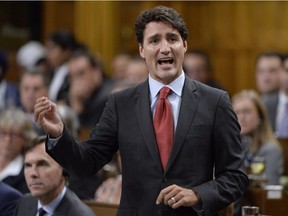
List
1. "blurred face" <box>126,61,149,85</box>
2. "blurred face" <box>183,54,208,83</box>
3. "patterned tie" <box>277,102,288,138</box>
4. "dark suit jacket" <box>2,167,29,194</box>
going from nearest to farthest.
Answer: "dark suit jacket" <box>2,167,29,194</box>
"patterned tie" <box>277,102,288,138</box>
"blurred face" <box>126,61,149,85</box>
"blurred face" <box>183,54,208,83</box>

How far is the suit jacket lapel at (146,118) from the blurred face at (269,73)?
4.71 metres

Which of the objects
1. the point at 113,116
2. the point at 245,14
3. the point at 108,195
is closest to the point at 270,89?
the point at 245,14

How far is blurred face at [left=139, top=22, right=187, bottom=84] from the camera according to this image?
3078 mm

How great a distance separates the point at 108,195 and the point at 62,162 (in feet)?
6.88

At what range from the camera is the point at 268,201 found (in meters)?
4.35

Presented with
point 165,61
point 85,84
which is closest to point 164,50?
point 165,61

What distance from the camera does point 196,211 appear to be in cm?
301

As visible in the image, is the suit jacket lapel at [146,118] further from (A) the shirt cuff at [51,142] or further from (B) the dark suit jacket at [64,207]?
(B) the dark suit jacket at [64,207]

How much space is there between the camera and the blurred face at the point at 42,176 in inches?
158

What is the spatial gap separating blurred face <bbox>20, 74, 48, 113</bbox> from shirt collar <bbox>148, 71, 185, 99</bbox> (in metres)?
4.33

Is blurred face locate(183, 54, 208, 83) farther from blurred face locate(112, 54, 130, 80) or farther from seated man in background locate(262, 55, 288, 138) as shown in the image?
blurred face locate(112, 54, 130, 80)

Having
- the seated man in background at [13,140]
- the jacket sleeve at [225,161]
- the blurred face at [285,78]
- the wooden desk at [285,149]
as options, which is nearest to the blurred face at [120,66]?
the blurred face at [285,78]

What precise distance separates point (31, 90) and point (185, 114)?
450cm

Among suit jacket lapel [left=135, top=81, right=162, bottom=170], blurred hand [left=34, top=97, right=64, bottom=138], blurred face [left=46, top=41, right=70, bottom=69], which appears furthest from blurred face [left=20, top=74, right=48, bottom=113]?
blurred hand [left=34, top=97, right=64, bottom=138]
